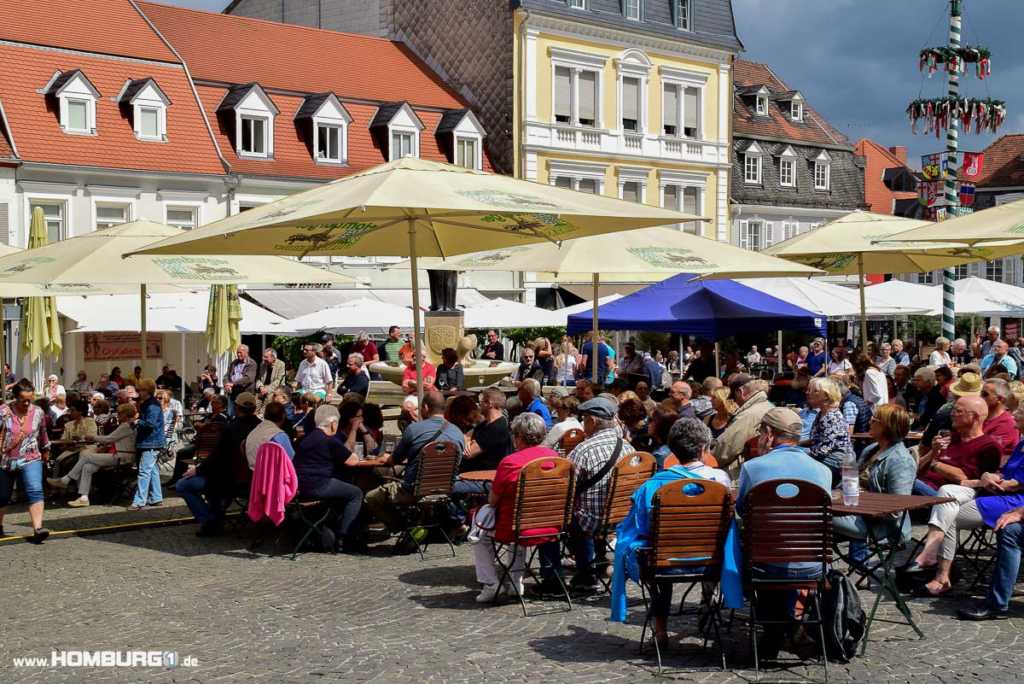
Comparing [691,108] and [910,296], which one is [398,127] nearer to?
[691,108]

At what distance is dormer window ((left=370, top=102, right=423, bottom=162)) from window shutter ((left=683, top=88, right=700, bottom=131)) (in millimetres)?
10620

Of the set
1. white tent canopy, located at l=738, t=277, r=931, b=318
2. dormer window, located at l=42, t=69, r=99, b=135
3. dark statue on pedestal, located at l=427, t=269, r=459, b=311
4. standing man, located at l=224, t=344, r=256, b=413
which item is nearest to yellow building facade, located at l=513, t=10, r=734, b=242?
dormer window, located at l=42, t=69, r=99, b=135

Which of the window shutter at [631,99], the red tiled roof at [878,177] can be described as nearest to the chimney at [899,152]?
the red tiled roof at [878,177]

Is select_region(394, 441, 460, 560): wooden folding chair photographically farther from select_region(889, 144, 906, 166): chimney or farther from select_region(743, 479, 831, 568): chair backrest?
select_region(889, 144, 906, 166): chimney

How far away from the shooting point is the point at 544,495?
354 inches

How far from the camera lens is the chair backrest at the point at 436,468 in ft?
35.2

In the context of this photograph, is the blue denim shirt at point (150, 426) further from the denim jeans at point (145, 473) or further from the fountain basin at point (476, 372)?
the fountain basin at point (476, 372)

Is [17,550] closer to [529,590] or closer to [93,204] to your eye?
[529,590]

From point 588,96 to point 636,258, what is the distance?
3063 cm

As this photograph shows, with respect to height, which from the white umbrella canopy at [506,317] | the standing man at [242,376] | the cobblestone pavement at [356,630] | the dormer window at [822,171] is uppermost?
the dormer window at [822,171]

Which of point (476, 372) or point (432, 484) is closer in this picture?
point (432, 484)

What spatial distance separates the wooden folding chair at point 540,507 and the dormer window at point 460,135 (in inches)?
1322

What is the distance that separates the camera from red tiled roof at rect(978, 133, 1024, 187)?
72188mm

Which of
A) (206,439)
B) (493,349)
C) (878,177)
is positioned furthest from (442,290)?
(878,177)
